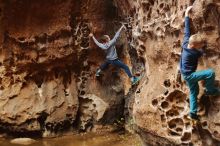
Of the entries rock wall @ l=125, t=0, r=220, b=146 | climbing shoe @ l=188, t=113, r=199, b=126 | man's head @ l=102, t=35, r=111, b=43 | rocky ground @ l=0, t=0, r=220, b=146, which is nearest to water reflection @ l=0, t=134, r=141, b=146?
rocky ground @ l=0, t=0, r=220, b=146

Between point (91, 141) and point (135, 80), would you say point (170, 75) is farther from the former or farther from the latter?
point (91, 141)

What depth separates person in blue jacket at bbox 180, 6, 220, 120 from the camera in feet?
17.0

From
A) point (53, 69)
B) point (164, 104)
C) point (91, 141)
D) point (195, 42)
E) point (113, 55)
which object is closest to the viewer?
point (195, 42)

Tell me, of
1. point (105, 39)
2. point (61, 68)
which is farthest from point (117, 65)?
point (61, 68)

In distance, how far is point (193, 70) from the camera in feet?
17.5

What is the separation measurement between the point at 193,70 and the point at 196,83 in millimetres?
180

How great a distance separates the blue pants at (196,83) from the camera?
5.15 metres

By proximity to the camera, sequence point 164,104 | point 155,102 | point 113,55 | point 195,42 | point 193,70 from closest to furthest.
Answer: point 195,42 → point 193,70 → point 164,104 → point 155,102 → point 113,55

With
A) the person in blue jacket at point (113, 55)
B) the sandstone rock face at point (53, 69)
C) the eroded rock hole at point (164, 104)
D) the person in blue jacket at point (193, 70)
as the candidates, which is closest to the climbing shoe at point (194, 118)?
the person in blue jacket at point (193, 70)

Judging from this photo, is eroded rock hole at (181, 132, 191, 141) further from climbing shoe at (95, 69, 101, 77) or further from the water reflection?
climbing shoe at (95, 69, 101, 77)

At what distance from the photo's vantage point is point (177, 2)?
19.9 feet

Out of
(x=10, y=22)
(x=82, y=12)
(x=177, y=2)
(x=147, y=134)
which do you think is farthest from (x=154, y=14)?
(x=10, y=22)

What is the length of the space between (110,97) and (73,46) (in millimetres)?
1504

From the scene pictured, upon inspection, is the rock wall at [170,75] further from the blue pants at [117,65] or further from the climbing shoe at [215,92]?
the blue pants at [117,65]
